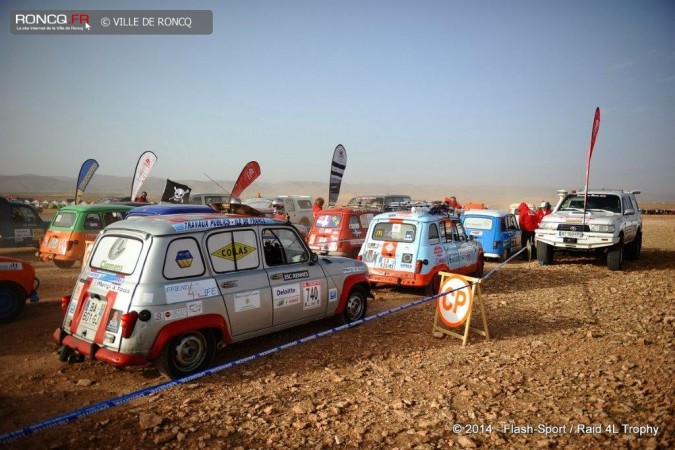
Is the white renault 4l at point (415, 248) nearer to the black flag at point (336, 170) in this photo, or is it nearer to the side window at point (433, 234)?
the side window at point (433, 234)

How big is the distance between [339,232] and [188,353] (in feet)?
22.5

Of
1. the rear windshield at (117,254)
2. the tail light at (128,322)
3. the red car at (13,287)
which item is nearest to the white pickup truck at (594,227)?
the rear windshield at (117,254)

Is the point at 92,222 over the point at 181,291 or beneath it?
over

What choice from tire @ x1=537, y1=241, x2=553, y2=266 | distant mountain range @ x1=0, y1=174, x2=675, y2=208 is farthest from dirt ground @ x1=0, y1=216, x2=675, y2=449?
distant mountain range @ x1=0, y1=174, x2=675, y2=208

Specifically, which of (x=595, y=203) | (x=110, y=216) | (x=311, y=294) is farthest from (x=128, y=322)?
(x=595, y=203)

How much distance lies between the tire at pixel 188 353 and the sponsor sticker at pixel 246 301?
46 centimetres

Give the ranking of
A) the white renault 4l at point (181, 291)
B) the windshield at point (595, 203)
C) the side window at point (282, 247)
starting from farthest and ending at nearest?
1. the windshield at point (595, 203)
2. the side window at point (282, 247)
3. the white renault 4l at point (181, 291)

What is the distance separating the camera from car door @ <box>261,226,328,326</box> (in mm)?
5402

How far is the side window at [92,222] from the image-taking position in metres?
10.6

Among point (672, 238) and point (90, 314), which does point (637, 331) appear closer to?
point (90, 314)

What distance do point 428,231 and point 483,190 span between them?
189174 mm

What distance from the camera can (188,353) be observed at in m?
4.61

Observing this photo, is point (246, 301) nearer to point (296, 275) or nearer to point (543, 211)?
point (296, 275)

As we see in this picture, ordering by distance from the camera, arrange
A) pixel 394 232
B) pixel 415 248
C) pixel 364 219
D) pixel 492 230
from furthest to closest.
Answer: pixel 492 230 → pixel 364 219 → pixel 394 232 → pixel 415 248
